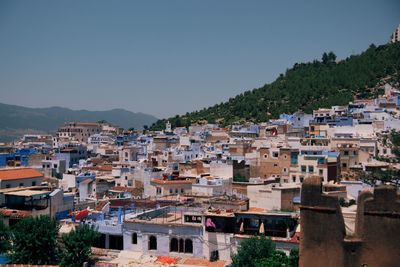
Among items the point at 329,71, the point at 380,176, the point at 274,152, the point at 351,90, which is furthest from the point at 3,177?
the point at 329,71

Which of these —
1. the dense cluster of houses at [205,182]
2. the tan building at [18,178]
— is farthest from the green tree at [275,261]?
the tan building at [18,178]

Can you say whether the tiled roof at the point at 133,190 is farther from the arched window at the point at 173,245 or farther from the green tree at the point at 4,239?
the arched window at the point at 173,245

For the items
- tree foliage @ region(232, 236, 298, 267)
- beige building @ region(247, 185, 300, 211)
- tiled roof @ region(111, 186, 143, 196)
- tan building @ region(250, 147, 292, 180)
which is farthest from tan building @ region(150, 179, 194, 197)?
tree foliage @ region(232, 236, 298, 267)

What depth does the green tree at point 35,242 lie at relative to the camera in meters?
24.5

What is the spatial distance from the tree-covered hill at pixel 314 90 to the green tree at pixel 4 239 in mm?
55744

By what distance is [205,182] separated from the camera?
36.3 m

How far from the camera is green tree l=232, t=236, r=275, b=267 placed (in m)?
21.8

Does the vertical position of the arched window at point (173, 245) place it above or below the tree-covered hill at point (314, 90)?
below

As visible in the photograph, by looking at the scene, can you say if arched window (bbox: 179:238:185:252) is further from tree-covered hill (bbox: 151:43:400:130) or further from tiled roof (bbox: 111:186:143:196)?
tree-covered hill (bbox: 151:43:400:130)

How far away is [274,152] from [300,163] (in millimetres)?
3284

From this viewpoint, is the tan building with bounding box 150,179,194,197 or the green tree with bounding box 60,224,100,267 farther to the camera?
the tan building with bounding box 150,179,194,197

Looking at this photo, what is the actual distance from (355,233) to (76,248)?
1771cm

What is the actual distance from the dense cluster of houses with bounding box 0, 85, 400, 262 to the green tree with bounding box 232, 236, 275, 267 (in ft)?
4.23

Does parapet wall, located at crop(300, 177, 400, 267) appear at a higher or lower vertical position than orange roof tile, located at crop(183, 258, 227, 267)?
higher
